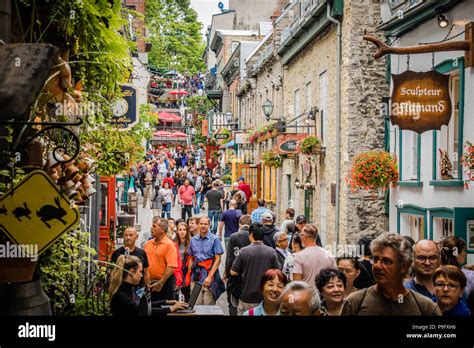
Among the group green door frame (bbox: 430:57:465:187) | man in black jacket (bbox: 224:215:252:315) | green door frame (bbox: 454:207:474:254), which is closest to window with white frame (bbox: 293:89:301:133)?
green door frame (bbox: 430:57:465:187)

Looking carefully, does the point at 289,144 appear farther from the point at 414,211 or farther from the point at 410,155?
the point at 414,211

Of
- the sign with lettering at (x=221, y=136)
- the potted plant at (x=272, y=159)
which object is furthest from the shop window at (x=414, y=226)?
the sign with lettering at (x=221, y=136)

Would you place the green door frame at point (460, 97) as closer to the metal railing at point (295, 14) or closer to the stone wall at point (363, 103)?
the stone wall at point (363, 103)

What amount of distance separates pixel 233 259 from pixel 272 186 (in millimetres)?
17485

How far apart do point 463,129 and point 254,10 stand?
22.6 m

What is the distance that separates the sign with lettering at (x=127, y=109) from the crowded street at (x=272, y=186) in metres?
0.03

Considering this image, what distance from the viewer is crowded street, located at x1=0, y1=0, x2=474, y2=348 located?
15.8 ft

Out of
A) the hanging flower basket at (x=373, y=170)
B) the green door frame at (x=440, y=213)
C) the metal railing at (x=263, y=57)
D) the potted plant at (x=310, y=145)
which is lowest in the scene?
the green door frame at (x=440, y=213)

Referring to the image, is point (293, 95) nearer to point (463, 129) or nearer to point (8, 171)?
point (463, 129)

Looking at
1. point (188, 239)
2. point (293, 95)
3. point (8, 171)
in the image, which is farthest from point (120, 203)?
point (8, 171)

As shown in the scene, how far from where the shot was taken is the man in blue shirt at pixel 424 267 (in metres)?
6.24

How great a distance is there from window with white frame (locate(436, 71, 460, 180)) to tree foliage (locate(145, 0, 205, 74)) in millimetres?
4673

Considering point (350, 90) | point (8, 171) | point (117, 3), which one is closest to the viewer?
point (8, 171)

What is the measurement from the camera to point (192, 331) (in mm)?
4410
